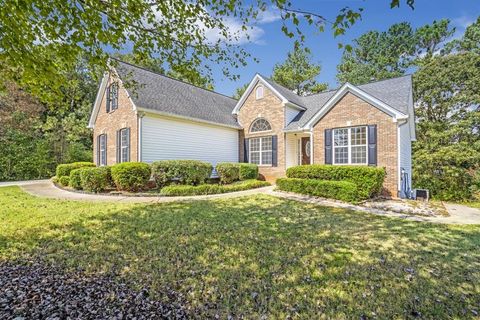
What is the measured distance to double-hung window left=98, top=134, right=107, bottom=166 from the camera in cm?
1551

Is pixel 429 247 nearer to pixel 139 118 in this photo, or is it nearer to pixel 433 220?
pixel 433 220

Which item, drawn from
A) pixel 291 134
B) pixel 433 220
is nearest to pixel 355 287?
pixel 433 220

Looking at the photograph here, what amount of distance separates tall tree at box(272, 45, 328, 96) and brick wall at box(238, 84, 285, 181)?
52.9 feet

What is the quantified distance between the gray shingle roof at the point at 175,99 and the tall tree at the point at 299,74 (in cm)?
1546

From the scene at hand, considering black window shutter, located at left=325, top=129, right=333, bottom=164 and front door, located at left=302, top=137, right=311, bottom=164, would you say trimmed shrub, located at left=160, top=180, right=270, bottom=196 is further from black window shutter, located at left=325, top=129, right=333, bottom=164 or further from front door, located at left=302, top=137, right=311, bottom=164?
front door, located at left=302, top=137, right=311, bottom=164

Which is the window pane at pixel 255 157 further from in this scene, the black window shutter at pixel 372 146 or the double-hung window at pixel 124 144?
the double-hung window at pixel 124 144

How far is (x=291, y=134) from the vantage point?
15633mm

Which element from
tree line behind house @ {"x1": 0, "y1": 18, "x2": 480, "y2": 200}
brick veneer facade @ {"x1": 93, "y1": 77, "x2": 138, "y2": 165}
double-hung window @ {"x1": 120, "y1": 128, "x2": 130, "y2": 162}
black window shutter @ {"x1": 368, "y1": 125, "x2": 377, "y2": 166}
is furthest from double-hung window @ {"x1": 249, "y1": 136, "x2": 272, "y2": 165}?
double-hung window @ {"x1": 120, "y1": 128, "x2": 130, "y2": 162}

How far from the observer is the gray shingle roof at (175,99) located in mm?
13107

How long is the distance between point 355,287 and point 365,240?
218 cm

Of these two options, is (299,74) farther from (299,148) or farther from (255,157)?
(255,157)

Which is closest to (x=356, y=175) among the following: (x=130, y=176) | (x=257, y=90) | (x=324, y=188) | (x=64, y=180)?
(x=324, y=188)

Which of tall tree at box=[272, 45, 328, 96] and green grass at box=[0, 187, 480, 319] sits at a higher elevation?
tall tree at box=[272, 45, 328, 96]

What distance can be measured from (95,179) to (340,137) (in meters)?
11.7
